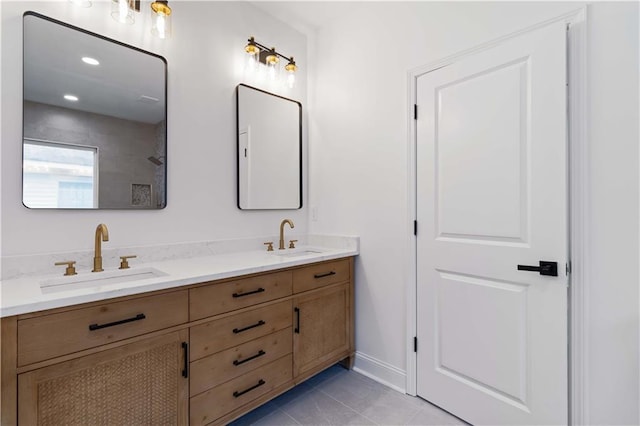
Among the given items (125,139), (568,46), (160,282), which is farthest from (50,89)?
(568,46)

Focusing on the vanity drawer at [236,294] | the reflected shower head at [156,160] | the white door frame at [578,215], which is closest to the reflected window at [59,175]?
the reflected shower head at [156,160]

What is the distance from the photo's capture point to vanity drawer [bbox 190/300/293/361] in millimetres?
1487

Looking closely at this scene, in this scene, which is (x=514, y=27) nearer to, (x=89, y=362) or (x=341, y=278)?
(x=341, y=278)

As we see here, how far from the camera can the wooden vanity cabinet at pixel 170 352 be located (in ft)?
3.59

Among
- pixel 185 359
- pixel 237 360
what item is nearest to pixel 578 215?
pixel 237 360

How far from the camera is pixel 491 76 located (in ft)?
5.44

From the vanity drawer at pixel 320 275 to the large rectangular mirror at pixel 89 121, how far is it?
95cm

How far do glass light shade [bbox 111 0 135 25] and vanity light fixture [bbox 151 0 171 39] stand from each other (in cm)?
12

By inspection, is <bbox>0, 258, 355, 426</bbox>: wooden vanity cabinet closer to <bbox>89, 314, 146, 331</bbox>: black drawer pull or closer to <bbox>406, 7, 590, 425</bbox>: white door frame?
<bbox>89, 314, 146, 331</bbox>: black drawer pull

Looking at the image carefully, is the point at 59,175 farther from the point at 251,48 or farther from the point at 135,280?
the point at 251,48

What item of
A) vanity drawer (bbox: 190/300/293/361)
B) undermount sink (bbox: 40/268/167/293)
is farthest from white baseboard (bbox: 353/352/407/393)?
undermount sink (bbox: 40/268/167/293)

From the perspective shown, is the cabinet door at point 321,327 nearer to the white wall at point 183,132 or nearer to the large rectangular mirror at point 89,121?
the white wall at point 183,132

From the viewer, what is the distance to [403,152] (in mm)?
2068

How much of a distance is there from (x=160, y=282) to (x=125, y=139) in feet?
3.00
